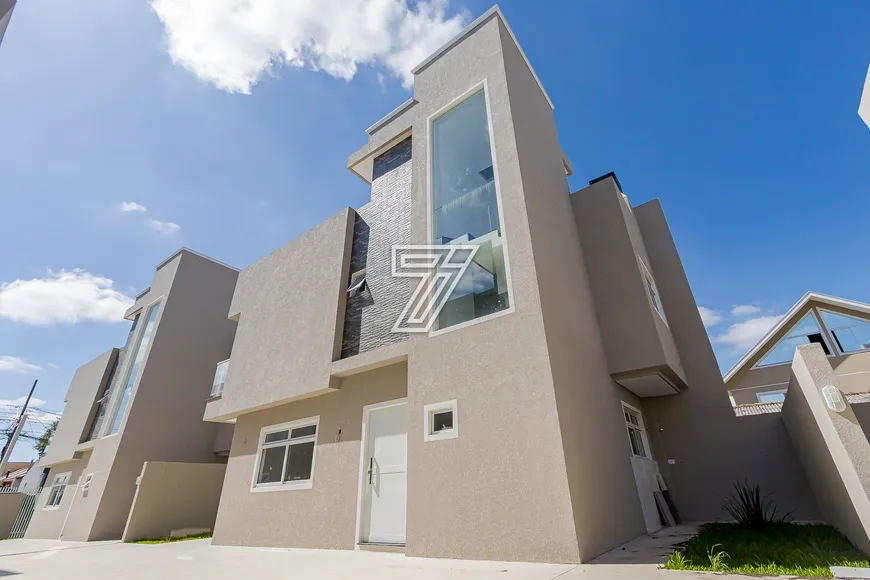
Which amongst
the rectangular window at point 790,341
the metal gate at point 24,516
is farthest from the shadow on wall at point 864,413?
the metal gate at point 24,516

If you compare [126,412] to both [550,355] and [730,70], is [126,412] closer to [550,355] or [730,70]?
[550,355]

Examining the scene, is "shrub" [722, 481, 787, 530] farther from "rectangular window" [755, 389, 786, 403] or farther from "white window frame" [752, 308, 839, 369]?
"white window frame" [752, 308, 839, 369]

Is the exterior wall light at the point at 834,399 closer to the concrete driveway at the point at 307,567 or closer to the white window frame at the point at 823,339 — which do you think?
the concrete driveway at the point at 307,567

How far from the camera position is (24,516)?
621 inches

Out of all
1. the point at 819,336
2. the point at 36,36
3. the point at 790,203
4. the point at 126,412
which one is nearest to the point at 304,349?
the point at 36,36

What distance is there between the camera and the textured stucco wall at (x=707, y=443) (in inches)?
264

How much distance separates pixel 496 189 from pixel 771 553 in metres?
5.16

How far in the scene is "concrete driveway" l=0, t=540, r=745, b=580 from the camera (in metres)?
3.33

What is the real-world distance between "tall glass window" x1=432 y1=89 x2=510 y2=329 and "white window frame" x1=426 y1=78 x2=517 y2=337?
0.18 ft

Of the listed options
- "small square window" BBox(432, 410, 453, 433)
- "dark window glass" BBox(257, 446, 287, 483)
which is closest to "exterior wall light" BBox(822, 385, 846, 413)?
"small square window" BBox(432, 410, 453, 433)

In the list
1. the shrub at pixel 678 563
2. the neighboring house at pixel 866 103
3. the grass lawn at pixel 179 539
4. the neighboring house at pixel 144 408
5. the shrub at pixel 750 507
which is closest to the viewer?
the shrub at pixel 678 563

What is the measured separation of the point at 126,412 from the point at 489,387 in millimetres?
13485

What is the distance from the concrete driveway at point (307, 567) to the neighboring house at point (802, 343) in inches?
586

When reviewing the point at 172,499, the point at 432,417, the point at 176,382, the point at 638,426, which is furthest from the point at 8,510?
the point at 638,426
